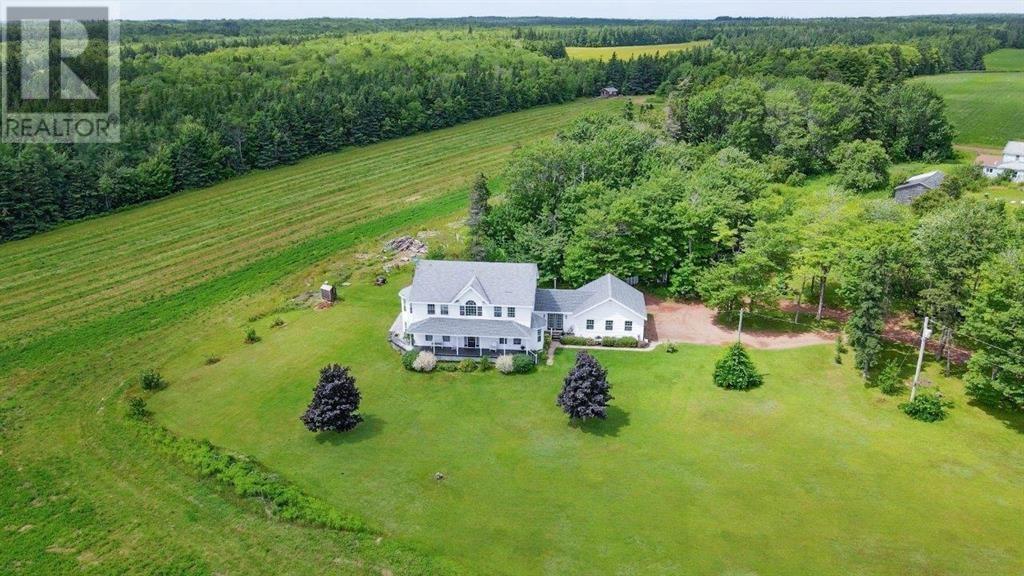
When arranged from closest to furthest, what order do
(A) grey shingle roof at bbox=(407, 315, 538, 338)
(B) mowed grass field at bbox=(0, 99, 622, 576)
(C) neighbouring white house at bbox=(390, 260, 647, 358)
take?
(B) mowed grass field at bbox=(0, 99, 622, 576) < (A) grey shingle roof at bbox=(407, 315, 538, 338) < (C) neighbouring white house at bbox=(390, 260, 647, 358)

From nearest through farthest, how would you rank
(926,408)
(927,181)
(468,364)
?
1. (926,408)
2. (468,364)
3. (927,181)

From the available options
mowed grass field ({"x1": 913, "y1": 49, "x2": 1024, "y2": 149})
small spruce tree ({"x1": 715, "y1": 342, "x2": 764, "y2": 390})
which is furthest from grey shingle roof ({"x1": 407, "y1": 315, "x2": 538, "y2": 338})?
mowed grass field ({"x1": 913, "y1": 49, "x2": 1024, "y2": 149})

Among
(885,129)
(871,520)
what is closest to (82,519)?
(871,520)

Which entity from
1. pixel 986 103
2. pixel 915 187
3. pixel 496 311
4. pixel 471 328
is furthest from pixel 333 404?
pixel 986 103

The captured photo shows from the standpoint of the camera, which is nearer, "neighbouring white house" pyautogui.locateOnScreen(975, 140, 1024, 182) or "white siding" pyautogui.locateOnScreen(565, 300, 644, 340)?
"white siding" pyautogui.locateOnScreen(565, 300, 644, 340)

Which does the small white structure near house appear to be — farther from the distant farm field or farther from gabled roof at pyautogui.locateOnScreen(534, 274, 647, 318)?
the distant farm field

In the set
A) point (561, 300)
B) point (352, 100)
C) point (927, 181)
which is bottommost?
point (561, 300)

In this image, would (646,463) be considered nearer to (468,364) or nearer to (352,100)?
(468,364)
